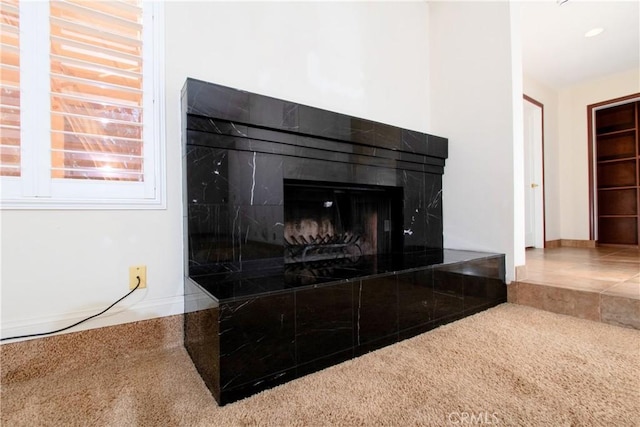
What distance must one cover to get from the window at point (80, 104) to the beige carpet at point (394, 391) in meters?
0.76

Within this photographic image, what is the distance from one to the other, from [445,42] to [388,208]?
1608mm

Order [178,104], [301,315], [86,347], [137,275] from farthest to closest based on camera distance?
[178,104]
[137,275]
[86,347]
[301,315]

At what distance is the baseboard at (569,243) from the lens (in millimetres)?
4172

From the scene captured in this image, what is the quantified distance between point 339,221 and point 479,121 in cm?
142

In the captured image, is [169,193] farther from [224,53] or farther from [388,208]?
[388,208]

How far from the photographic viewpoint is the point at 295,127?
1743mm

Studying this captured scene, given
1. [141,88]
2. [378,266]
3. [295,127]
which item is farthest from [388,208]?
[141,88]

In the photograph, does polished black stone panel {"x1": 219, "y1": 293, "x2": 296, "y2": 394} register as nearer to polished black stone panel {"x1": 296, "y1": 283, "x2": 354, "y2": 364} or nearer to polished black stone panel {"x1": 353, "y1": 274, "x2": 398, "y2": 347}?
polished black stone panel {"x1": 296, "y1": 283, "x2": 354, "y2": 364}

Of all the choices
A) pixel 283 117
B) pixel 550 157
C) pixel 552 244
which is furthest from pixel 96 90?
pixel 552 244

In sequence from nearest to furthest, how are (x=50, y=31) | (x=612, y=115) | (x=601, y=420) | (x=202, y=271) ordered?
(x=601, y=420) → (x=50, y=31) → (x=202, y=271) → (x=612, y=115)

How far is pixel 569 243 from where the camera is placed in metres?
4.32

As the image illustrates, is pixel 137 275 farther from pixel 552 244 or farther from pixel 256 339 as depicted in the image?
pixel 552 244

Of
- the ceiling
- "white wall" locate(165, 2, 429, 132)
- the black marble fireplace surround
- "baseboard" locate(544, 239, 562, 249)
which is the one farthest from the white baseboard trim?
"baseboard" locate(544, 239, 562, 249)

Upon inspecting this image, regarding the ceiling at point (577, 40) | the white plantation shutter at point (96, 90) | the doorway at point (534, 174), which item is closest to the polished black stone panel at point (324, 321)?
the white plantation shutter at point (96, 90)
